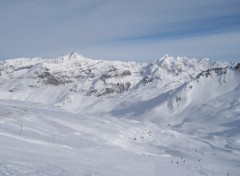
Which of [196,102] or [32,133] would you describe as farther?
[196,102]

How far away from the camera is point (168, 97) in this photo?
420 feet

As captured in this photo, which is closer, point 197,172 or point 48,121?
point 197,172

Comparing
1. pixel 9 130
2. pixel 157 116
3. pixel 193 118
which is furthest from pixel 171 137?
pixel 157 116

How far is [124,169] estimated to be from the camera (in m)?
17.2

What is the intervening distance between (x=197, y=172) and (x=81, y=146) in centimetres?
810

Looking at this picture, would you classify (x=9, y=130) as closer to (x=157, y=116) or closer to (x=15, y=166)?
(x=15, y=166)

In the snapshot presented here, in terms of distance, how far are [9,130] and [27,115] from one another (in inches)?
349

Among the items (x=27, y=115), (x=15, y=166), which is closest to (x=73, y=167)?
(x=15, y=166)

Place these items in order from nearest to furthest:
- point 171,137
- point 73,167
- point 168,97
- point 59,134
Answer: point 73,167, point 59,134, point 171,137, point 168,97

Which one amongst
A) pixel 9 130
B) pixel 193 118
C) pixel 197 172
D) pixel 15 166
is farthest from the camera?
pixel 193 118

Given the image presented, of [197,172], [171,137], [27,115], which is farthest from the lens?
[171,137]

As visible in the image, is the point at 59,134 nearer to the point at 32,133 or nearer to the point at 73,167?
the point at 32,133

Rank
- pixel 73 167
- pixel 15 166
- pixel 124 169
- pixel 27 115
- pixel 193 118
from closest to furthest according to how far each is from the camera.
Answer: pixel 15 166 → pixel 73 167 → pixel 124 169 → pixel 27 115 → pixel 193 118

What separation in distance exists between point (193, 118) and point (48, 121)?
67133mm
